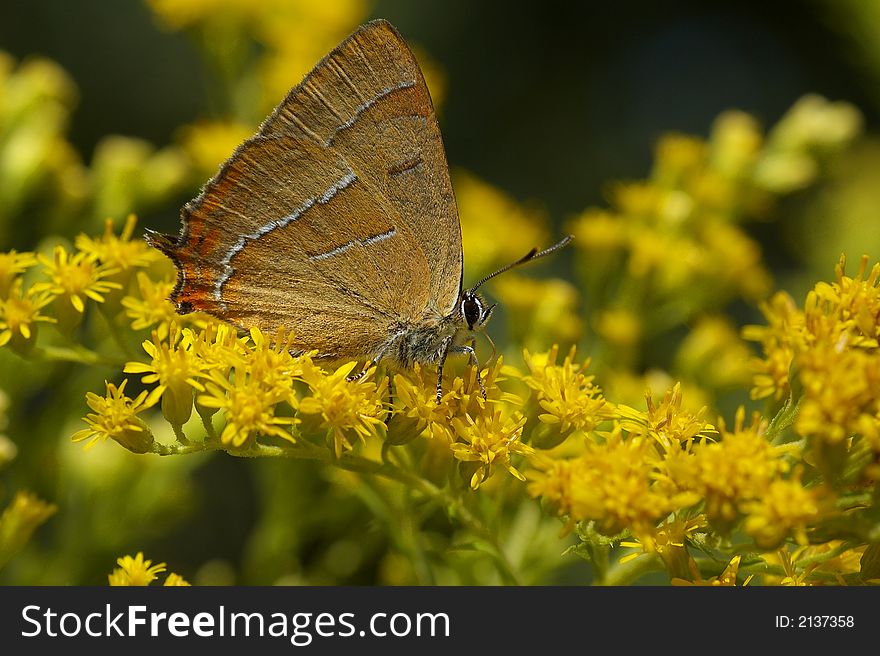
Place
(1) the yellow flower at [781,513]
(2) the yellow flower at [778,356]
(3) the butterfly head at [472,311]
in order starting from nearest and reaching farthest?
(1) the yellow flower at [781,513] < (2) the yellow flower at [778,356] < (3) the butterfly head at [472,311]

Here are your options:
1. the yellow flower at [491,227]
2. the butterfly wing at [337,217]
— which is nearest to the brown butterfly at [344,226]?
the butterfly wing at [337,217]

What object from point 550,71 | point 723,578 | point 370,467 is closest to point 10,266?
point 370,467

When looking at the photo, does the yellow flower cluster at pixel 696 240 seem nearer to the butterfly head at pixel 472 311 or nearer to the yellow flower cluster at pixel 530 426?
the butterfly head at pixel 472 311

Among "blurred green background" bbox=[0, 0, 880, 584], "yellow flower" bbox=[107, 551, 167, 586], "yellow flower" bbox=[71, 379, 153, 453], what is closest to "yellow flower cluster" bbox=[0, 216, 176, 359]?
"yellow flower" bbox=[71, 379, 153, 453]

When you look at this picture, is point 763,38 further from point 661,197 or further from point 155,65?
point 155,65

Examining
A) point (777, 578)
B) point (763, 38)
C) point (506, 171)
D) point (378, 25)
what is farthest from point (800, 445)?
point (763, 38)

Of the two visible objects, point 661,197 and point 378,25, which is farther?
point 661,197

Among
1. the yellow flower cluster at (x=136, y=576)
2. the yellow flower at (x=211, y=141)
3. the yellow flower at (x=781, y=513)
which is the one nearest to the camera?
the yellow flower at (x=781, y=513)
